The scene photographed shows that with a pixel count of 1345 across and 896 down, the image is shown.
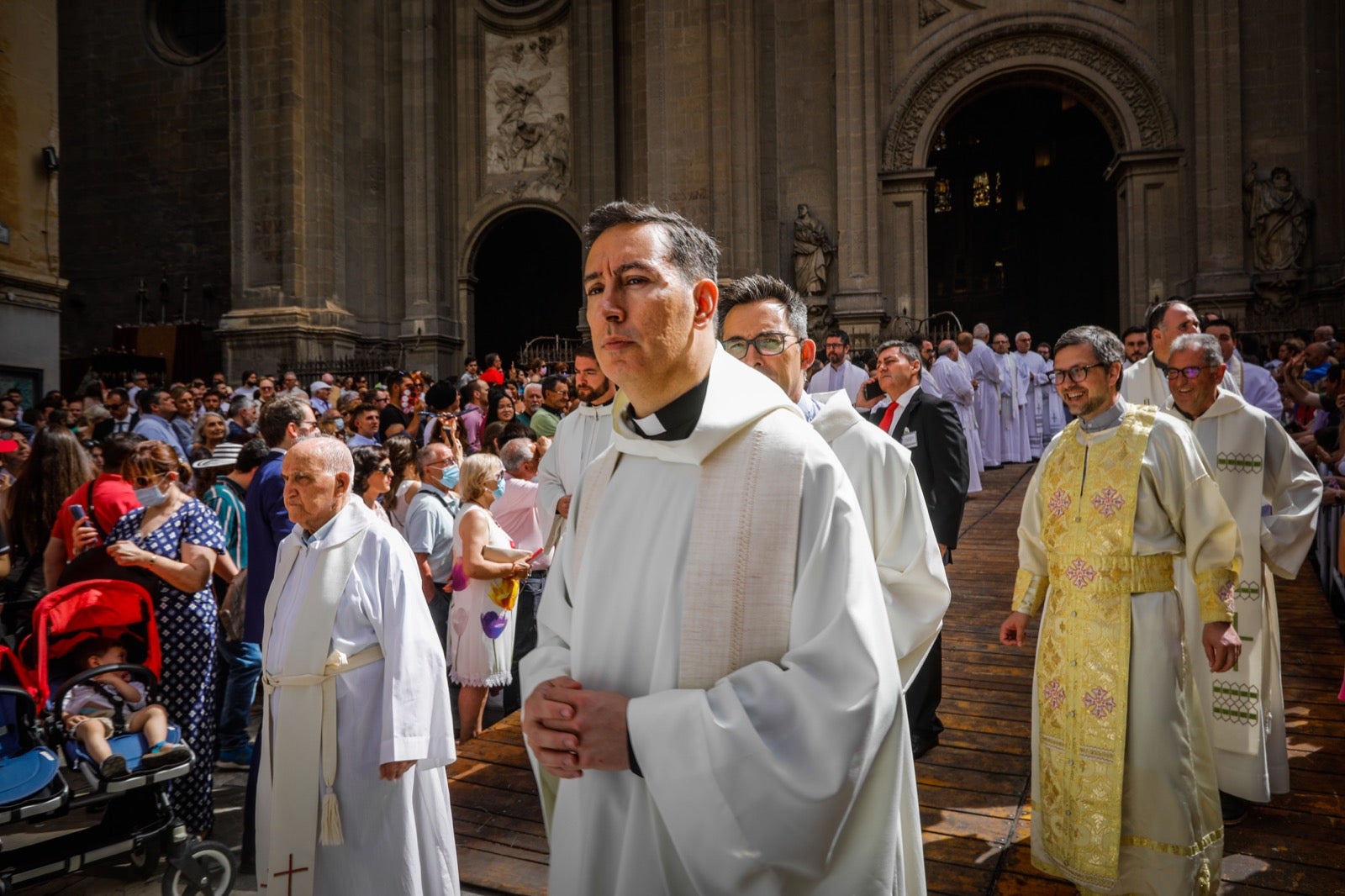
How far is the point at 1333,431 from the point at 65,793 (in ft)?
27.7

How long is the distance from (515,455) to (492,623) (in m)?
1.24

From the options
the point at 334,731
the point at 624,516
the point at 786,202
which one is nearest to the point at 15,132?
the point at 786,202


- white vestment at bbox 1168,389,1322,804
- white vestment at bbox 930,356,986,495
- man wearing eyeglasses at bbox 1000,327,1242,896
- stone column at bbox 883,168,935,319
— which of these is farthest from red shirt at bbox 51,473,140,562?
stone column at bbox 883,168,935,319

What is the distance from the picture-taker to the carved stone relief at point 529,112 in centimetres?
2052

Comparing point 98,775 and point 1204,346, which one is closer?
point 98,775

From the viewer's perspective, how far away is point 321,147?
1930 centimetres

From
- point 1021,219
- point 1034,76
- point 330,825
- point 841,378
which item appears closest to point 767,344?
point 330,825

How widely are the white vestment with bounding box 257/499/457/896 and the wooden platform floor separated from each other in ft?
1.87

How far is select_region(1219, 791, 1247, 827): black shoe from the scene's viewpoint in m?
4.03

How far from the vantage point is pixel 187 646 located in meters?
4.80

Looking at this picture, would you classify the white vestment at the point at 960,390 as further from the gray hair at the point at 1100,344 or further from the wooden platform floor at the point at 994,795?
the gray hair at the point at 1100,344

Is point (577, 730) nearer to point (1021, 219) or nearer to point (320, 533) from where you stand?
point (320, 533)

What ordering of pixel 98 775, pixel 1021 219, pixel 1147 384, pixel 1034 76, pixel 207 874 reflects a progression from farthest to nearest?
pixel 1021 219
pixel 1034 76
pixel 1147 384
pixel 207 874
pixel 98 775

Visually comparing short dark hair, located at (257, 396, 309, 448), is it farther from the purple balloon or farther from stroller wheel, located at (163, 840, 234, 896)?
stroller wheel, located at (163, 840, 234, 896)
